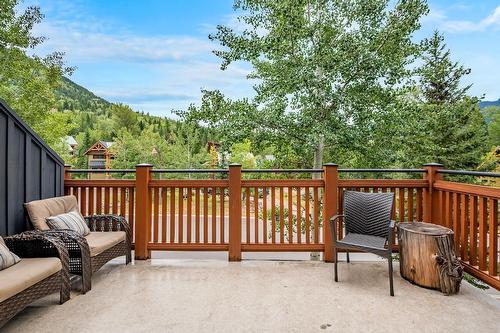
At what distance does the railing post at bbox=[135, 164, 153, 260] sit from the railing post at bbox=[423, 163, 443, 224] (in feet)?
10.7

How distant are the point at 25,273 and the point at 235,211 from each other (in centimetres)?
200

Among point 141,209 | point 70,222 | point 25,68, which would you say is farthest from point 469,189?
point 25,68

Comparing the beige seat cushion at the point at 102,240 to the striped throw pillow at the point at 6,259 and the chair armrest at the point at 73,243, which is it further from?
the striped throw pillow at the point at 6,259

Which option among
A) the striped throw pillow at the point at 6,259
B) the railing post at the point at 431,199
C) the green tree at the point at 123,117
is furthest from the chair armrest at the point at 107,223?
the green tree at the point at 123,117

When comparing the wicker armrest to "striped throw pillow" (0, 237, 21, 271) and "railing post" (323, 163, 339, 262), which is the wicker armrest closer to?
"striped throw pillow" (0, 237, 21, 271)

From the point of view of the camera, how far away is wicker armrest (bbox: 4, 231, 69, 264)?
2332mm

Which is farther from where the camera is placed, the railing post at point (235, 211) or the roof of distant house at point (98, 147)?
the roof of distant house at point (98, 147)

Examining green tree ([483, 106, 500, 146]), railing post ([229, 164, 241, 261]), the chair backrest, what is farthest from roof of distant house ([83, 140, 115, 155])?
green tree ([483, 106, 500, 146])

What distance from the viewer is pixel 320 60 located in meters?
6.93

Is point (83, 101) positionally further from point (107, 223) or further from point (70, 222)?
point (70, 222)

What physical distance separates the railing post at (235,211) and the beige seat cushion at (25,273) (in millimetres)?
1735

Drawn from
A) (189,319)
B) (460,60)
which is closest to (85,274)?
(189,319)

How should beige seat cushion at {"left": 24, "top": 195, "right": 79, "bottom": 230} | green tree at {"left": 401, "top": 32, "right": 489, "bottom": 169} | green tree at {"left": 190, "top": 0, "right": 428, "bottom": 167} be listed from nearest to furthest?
1. beige seat cushion at {"left": 24, "top": 195, "right": 79, "bottom": 230}
2. green tree at {"left": 190, "top": 0, "right": 428, "bottom": 167}
3. green tree at {"left": 401, "top": 32, "right": 489, "bottom": 169}

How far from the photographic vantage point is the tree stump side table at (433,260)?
256 cm
